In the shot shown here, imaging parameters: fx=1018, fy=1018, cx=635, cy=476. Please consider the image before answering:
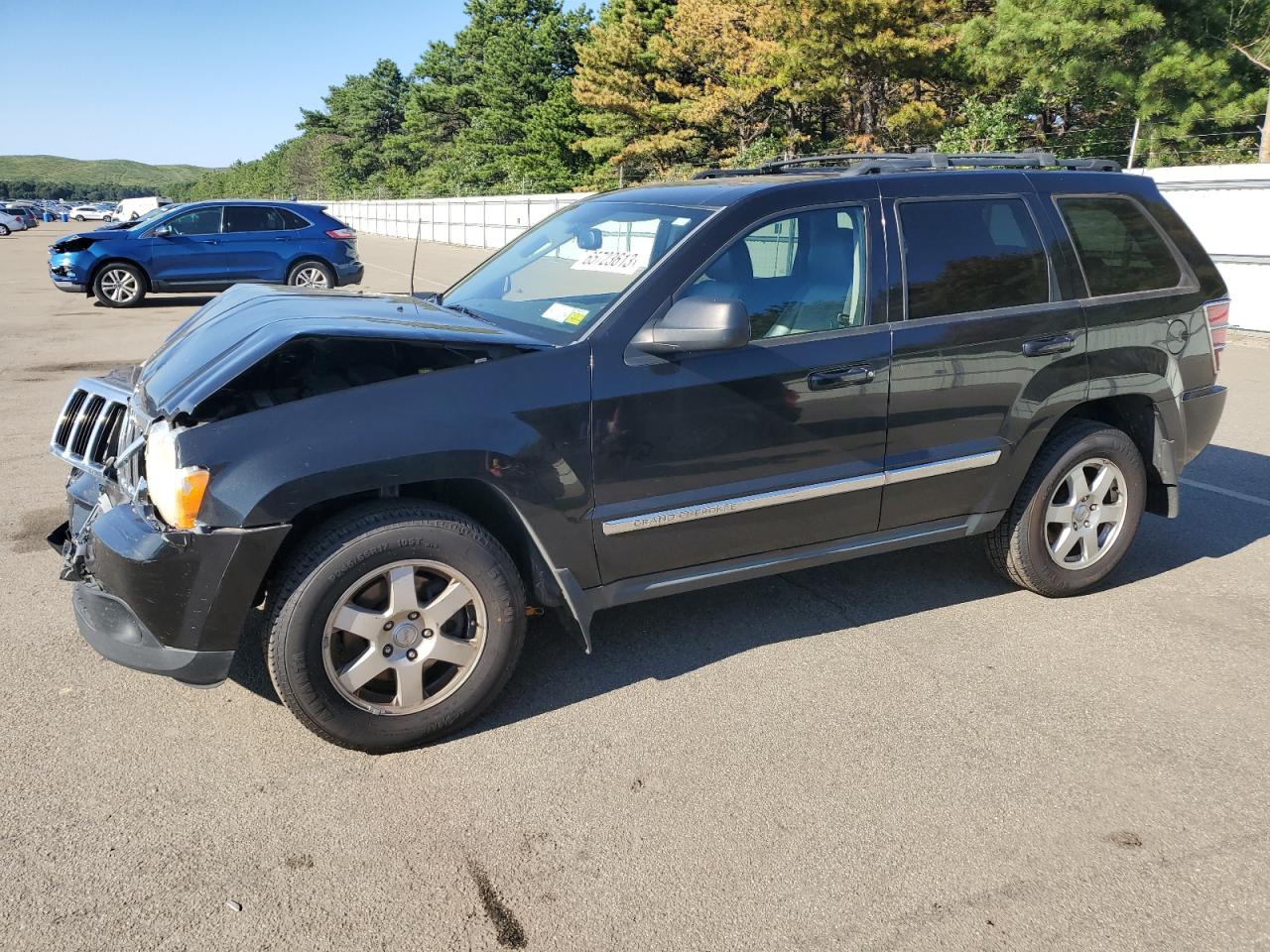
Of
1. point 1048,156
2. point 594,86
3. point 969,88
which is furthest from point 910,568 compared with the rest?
point 594,86

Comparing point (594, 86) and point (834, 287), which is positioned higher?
point (594, 86)

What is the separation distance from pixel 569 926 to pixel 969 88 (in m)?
33.2

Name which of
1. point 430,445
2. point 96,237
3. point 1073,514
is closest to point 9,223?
point 96,237

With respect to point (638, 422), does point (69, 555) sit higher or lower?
lower

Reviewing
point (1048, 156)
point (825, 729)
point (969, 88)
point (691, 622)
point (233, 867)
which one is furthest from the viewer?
point (969, 88)

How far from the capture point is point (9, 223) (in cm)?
5178

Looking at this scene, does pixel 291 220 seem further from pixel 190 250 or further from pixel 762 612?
pixel 762 612

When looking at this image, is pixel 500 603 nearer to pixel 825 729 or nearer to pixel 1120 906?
pixel 825 729

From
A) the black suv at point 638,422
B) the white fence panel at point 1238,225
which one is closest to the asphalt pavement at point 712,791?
the black suv at point 638,422

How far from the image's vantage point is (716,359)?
3545 millimetres

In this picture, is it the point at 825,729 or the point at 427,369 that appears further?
the point at 825,729

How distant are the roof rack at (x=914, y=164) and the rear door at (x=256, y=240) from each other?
512 inches

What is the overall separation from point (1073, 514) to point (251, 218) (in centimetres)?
1495

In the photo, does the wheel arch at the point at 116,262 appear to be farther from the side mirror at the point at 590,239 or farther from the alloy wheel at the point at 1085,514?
the alloy wheel at the point at 1085,514
